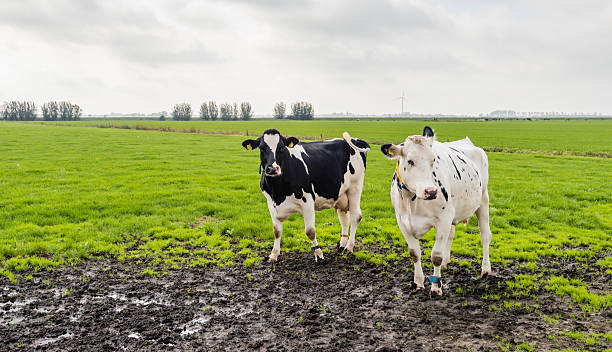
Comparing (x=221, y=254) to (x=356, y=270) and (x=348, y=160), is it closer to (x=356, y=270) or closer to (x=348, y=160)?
(x=356, y=270)

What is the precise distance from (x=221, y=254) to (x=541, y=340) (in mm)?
5567

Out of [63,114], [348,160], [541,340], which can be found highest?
[63,114]

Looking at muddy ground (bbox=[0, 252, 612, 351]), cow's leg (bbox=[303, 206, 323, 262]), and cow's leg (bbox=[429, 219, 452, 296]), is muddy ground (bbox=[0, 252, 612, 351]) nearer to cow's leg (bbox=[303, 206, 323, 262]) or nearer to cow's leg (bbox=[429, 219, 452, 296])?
cow's leg (bbox=[429, 219, 452, 296])

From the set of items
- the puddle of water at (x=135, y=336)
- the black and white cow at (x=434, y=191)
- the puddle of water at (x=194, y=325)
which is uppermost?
the black and white cow at (x=434, y=191)

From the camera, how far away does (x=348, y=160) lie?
820 cm

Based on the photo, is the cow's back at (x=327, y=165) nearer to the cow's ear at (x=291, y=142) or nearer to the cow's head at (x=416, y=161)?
the cow's ear at (x=291, y=142)

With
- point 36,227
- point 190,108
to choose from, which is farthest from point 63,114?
point 36,227

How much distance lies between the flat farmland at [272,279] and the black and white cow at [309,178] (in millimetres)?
772

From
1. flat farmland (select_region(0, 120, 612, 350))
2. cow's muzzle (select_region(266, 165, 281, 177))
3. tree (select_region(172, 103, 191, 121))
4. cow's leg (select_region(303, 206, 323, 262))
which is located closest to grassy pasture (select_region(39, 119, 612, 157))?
flat farmland (select_region(0, 120, 612, 350))

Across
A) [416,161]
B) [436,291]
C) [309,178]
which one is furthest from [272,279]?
[416,161]

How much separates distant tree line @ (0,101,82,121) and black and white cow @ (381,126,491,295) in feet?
573

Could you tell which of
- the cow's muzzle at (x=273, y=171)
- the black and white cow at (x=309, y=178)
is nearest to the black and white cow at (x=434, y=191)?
the black and white cow at (x=309, y=178)

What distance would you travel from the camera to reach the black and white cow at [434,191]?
5.21m

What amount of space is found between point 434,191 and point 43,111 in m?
185
